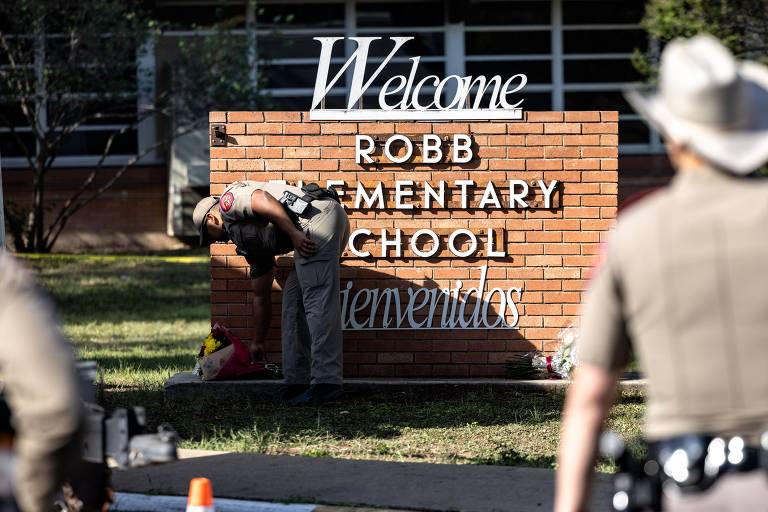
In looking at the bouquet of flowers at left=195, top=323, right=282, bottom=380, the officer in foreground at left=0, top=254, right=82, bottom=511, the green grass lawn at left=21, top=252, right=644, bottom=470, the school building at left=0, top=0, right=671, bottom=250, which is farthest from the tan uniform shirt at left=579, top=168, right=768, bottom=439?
the school building at left=0, top=0, right=671, bottom=250

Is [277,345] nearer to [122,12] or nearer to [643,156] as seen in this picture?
[122,12]

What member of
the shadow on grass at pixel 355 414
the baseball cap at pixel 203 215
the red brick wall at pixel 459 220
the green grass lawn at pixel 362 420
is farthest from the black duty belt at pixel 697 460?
the red brick wall at pixel 459 220

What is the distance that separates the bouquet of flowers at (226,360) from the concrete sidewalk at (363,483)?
2021 millimetres

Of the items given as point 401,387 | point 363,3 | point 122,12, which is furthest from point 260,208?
point 363,3

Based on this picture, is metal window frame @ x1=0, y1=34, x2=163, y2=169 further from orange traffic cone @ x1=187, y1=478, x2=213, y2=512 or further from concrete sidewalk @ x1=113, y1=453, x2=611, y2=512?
orange traffic cone @ x1=187, y1=478, x2=213, y2=512

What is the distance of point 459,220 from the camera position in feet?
30.4

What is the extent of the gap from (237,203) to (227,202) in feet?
0.27

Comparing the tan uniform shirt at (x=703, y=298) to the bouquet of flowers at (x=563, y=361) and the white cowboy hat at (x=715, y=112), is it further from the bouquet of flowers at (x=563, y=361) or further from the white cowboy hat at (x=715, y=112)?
the bouquet of flowers at (x=563, y=361)

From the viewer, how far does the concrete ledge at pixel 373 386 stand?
29.1ft

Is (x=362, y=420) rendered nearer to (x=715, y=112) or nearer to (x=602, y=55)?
(x=715, y=112)

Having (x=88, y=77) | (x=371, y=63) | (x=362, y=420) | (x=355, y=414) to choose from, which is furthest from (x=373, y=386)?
(x=371, y=63)

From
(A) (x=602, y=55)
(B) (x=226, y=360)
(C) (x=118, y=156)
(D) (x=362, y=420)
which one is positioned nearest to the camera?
(D) (x=362, y=420)

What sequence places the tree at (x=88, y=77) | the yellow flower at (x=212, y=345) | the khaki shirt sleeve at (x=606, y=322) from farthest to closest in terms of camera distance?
the tree at (x=88, y=77), the yellow flower at (x=212, y=345), the khaki shirt sleeve at (x=606, y=322)

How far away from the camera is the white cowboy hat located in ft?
9.54
